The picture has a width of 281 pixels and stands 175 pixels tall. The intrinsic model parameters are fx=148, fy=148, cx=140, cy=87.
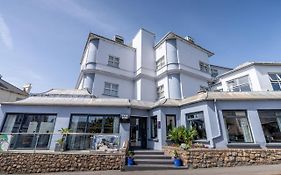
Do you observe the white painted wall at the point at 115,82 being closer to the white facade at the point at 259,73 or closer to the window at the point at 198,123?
the window at the point at 198,123

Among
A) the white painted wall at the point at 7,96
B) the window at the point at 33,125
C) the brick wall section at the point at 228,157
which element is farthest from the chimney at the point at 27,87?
the brick wall section at the point at 228,157

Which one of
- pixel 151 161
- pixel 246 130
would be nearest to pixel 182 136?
pixel 151 161

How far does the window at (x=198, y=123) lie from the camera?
1139 centimetres

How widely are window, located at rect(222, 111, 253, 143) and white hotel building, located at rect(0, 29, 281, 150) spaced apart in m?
0.06

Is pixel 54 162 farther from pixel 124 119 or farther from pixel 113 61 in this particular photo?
pixel 113 61

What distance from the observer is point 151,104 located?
49.8 ft

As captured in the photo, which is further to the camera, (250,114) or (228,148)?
(250,114)

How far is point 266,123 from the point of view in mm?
10836

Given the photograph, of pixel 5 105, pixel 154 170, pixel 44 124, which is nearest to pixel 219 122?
pixel 154 170

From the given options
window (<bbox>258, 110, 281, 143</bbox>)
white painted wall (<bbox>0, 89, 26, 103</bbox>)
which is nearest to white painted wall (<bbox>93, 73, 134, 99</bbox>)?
window (<bbox>258, 110, 281, 143</bbox>)

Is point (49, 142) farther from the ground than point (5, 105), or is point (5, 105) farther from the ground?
point (5, 105)

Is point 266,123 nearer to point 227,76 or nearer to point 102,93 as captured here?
point 227,76

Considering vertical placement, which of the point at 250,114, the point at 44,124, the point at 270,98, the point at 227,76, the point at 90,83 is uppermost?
the point at 227,76

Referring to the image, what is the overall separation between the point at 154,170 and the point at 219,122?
5.79m
